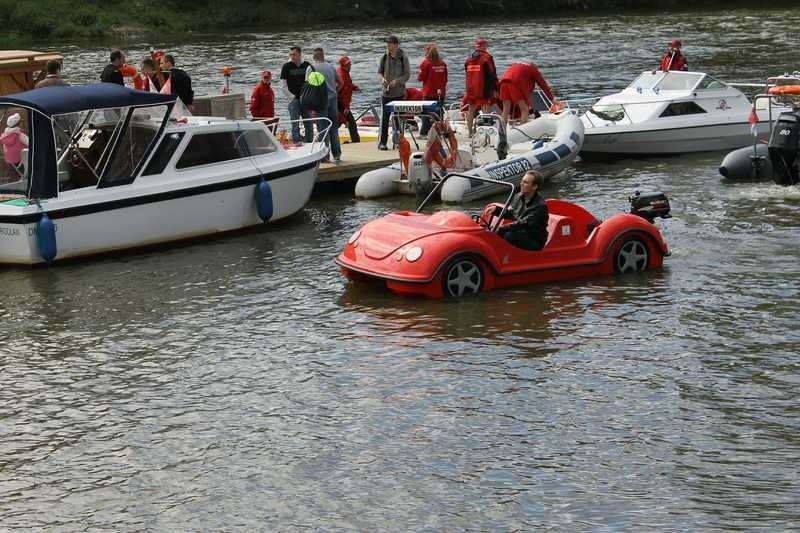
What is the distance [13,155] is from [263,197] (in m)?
3.36

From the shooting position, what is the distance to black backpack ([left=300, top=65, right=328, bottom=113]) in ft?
66.9

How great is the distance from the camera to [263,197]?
1795 cm

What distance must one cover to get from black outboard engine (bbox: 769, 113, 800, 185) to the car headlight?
776 centimetres

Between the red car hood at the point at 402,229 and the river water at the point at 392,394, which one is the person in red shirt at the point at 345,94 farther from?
the red car hood at the point at 402,229

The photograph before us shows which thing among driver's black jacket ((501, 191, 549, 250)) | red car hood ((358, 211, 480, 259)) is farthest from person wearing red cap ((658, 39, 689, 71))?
red car hood ((358, 211, 480, 259))

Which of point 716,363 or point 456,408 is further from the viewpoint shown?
point 716,363

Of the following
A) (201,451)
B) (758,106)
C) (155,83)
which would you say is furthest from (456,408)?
(758,106)

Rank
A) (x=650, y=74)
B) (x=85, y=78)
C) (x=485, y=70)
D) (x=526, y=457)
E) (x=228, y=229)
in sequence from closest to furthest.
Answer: (x=526, y=457)
(x=228, y=229)
(x=485, y=70)
(x=650, y=74)
(x=85, y=78)

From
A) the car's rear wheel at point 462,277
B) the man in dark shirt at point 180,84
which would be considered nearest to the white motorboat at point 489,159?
the man in dark shirt at point 180,84

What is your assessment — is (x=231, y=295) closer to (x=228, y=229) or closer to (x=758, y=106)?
(x=228, y=229)

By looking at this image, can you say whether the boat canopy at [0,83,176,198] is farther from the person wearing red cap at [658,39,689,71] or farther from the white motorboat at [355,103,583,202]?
the person wearing red cap at [658,39,689,71]

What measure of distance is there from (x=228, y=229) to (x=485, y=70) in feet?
22.4

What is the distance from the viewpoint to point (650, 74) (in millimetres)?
25125

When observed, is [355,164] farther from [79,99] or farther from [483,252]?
[483,252]
